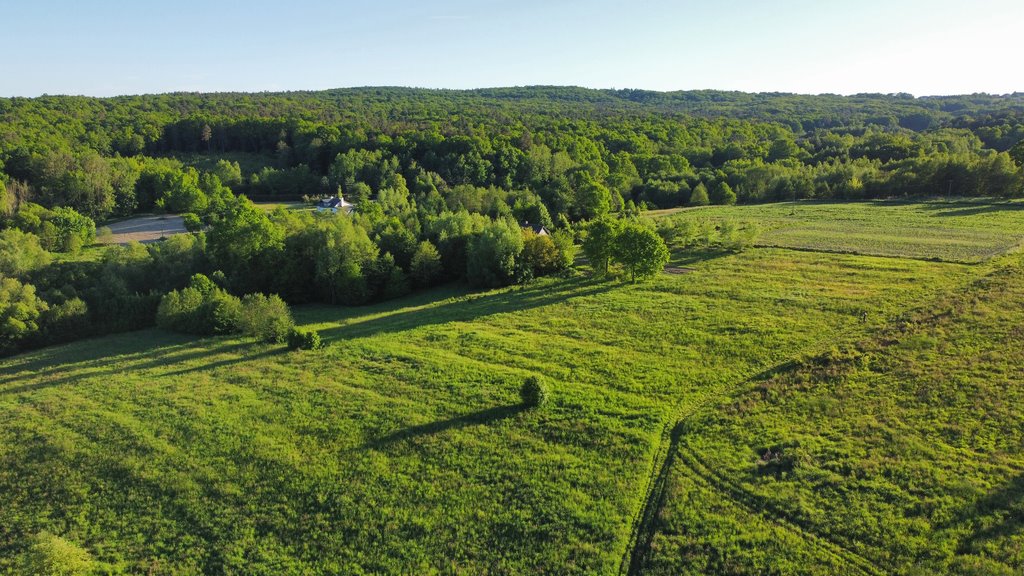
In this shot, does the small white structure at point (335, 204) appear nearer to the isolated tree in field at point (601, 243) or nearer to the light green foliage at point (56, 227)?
the light green foliage at point (56, 227)

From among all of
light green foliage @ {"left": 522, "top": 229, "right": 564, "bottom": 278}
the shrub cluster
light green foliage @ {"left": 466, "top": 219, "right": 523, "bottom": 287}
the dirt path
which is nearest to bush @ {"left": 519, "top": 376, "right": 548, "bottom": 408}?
the shrub cluster

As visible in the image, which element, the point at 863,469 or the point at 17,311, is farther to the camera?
the point at 17,311

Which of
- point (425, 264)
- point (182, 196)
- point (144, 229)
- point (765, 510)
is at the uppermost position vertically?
point (182, 196)

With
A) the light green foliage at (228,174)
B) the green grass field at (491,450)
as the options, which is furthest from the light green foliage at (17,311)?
the light green foliage at (228,174)

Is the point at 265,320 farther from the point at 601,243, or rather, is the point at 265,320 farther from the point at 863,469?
the point at 863,469

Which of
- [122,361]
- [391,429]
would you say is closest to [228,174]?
[122,361]

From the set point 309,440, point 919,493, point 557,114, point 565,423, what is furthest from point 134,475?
point 557,114
